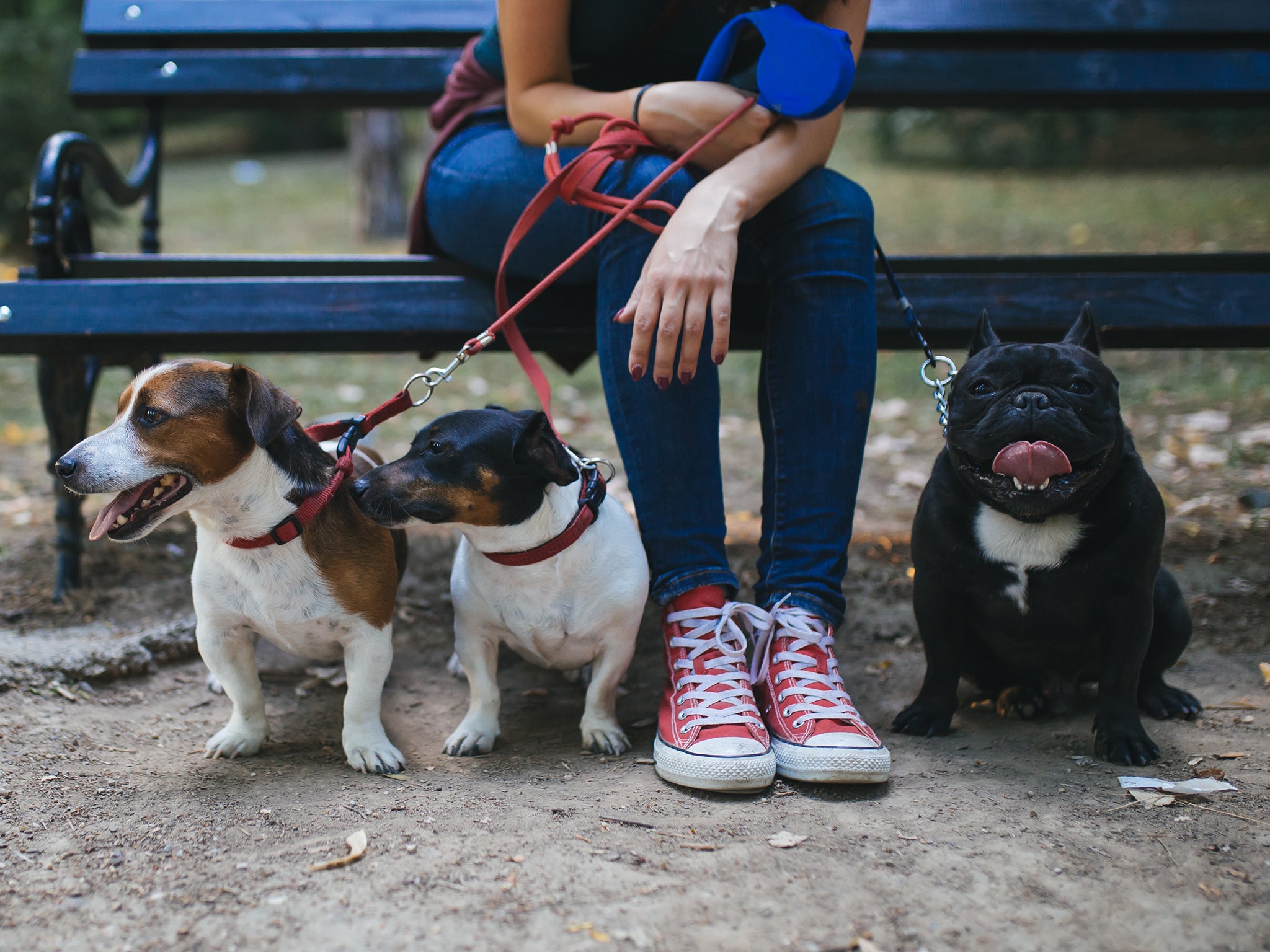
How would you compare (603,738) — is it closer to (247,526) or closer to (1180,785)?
(247,526)

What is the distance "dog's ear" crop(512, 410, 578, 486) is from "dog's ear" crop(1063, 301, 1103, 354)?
112cm

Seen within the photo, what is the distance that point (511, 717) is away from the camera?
8.60 feet

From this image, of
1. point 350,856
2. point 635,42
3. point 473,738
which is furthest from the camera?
point 635,42

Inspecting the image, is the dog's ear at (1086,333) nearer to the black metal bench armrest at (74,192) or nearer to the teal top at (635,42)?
the teal top at (635,42)

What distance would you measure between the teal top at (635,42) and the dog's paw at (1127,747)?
1.65 m

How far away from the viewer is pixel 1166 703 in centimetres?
240

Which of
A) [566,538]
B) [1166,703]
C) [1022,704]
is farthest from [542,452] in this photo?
[1166,703]

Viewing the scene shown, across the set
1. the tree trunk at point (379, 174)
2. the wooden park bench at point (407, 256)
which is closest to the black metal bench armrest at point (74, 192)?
the wooden park bench at point (407, 256)

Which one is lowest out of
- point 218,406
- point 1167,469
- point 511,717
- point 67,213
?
point 511,717

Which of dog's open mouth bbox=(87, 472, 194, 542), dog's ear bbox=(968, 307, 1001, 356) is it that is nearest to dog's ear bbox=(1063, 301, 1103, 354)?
dog's ear bbox=(968, 307, 1001, 356)

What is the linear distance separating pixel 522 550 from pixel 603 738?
0.46 metres

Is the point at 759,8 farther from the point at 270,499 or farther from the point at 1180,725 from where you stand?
the point at 1180,725

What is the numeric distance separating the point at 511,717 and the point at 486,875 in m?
0.90

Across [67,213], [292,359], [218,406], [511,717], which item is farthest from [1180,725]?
[292,359]
